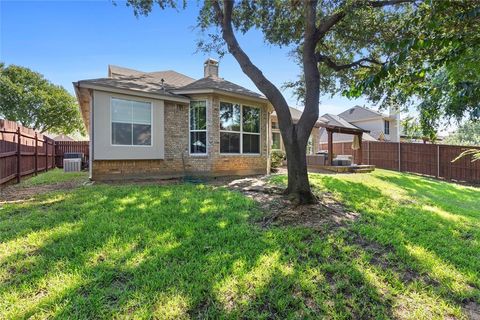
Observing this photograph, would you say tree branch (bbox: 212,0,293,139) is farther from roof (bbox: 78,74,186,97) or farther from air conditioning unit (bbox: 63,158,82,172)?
air conditioning unit (bbox: 63,158,82,172)

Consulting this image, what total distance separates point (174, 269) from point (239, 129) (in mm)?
7954

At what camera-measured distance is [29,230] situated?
4152 millimetres

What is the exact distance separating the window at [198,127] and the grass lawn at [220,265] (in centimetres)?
472

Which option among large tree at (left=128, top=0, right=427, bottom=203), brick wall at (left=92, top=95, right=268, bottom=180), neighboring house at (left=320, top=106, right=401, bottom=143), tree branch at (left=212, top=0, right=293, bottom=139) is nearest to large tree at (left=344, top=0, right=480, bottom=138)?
large tree at (left=128, top=0, right=427, bottom=203)

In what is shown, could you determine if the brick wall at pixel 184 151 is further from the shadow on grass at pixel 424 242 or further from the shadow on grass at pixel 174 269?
the shadow on grass at pixel 424 242

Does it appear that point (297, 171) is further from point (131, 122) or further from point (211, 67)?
point (211, 67)

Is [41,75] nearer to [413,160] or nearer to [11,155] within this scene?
[11,155]

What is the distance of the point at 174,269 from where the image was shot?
3.15 metres

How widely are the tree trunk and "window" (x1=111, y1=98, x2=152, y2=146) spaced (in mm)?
5465

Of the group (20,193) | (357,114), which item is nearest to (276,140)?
(20,193)

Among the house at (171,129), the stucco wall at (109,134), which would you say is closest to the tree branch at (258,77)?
the house at (171,129)

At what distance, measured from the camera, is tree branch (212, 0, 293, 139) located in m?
6.33

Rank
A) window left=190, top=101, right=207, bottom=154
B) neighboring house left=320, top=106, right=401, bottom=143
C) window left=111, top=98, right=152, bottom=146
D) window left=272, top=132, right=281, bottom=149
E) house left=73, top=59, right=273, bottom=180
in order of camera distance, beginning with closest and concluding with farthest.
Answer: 1. house left=73, top=59, right=273, bottom=180
2. window left=111, top=98, right=152, bottom=146
3. window left=190, top=101, right=207, bottom=154
4. window left=272, top=132, right=281, bottom=149
5. neighboring house left=320, top=106, right=401, bottom=143

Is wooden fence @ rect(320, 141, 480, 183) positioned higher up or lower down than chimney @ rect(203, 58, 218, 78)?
lower down
